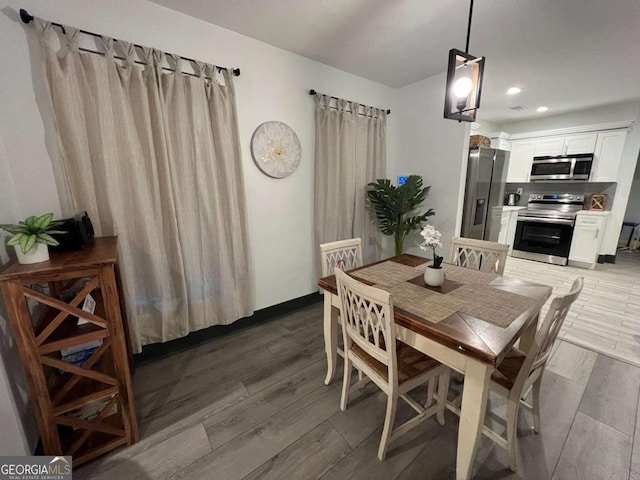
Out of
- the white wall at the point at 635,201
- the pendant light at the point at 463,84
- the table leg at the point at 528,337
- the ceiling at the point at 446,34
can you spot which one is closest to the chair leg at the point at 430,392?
the table leg at the point at 528,337

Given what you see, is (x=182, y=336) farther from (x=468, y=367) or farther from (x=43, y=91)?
(x=468, y=367)

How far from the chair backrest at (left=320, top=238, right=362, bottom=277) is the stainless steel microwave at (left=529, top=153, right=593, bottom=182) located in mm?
4651

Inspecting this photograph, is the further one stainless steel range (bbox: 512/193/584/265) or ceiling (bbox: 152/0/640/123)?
stainless steel range (bbox: 512/193/584/265)

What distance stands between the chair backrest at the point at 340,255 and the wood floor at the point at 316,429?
2.55 ft

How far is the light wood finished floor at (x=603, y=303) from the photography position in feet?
7.76

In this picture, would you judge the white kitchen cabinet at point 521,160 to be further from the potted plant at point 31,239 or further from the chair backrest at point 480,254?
the potted plant at point 31,239

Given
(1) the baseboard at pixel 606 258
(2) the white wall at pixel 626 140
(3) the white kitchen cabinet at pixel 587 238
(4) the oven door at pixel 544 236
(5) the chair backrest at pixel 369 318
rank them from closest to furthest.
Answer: (5) the chair backrest at pixel 369 318, (2) the white wall at pixel 626 140, (3) the white kitchen cabinet at pixel 587 238, (4) the oven door at pixel 544 236, (1) the baseboard at pixel 606 258

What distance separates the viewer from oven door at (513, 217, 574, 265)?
443 centimetres

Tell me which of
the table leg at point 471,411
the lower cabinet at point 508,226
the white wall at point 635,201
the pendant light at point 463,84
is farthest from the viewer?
the white wall at point 635,201

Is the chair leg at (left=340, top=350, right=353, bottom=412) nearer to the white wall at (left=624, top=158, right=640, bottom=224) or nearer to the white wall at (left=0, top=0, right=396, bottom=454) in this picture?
the white wall at (left=0, top=0, right=396, bottom=454)

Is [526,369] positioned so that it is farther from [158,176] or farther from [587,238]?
[587,238]

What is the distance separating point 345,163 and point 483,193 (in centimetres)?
231

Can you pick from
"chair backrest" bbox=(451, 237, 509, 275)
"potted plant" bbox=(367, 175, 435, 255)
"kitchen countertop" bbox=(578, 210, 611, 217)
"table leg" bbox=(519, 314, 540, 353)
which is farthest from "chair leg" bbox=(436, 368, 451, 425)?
"kitchen countertop" bbox=(578, 210, 611, 217)

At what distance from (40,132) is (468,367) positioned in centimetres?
268
